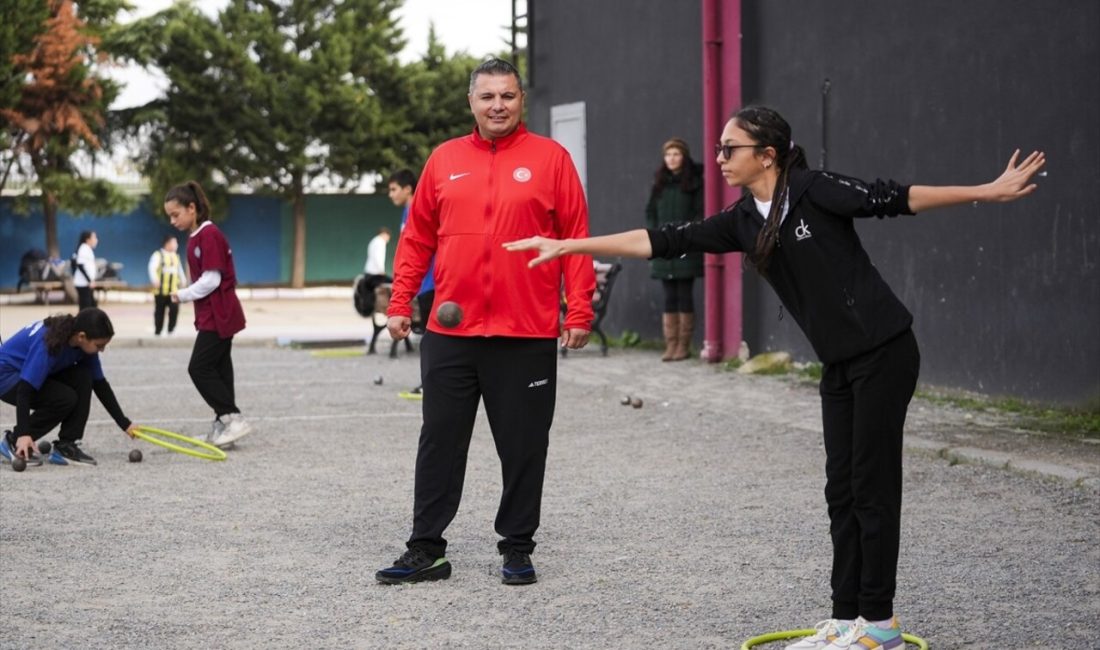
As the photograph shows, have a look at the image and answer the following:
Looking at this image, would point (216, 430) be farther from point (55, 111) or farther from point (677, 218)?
point (55, 111)

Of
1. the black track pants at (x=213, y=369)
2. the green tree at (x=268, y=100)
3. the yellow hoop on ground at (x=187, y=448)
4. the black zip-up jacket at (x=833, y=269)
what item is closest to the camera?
the black zip-up jacket at (x=833, y=269)

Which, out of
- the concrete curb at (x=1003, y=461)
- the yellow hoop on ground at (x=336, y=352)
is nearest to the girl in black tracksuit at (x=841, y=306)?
the concrete curb at (x=1003, y=461)

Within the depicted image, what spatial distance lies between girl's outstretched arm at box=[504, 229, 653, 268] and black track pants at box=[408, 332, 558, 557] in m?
1.35

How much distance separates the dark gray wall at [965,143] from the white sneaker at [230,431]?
5732 mm

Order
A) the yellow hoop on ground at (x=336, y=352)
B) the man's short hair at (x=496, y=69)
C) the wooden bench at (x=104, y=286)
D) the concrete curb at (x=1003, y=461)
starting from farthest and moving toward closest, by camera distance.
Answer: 1. the wooden bench at (x=104, y=286)
2. the yellow hoop on ground at (x=336, y=352)
3. the concrete curb at (x=1003, y=461)
4. the man's short hair at (x=496, y=69)

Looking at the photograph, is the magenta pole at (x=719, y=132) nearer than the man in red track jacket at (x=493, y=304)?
No

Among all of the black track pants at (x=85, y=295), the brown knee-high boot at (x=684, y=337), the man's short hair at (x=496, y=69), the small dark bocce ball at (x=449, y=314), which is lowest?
the brown knee-high boot at (x=684, y=337)

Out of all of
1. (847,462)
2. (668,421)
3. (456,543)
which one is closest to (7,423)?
(668,421)

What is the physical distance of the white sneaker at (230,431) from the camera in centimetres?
1102

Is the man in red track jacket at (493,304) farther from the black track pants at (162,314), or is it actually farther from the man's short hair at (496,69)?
the black track pants at (162,314)

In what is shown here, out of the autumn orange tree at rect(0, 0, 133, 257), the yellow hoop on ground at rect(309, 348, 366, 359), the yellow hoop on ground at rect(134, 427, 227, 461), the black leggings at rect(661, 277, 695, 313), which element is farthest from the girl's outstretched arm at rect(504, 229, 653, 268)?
the autumn orange tree at rect(0, 0, 133, 257)

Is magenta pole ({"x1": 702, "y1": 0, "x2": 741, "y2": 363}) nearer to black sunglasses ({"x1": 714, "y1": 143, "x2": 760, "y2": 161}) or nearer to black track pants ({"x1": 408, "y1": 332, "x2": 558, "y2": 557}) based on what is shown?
black track pants ({"x1": 408, "y1": 332, "x2": 558, "y2": 557})

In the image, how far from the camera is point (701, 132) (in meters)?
17.4

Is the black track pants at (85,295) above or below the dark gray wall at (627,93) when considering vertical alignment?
below
